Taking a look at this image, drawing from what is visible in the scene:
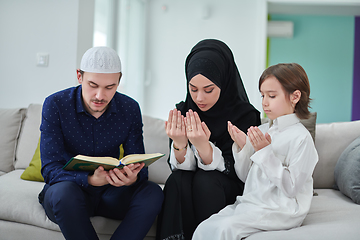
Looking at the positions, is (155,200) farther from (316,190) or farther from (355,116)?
(355,116)

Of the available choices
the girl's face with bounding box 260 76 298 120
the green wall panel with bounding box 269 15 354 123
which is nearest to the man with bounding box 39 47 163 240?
the girl's face with bounding box 260 76 298 120

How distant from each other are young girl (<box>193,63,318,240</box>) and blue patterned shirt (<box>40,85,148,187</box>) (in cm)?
47

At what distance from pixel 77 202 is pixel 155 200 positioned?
0.32 m

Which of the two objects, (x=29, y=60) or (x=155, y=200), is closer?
(x=155, y=200)

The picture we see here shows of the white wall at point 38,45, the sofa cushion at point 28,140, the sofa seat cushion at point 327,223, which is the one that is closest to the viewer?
the sofa seat cushion at point 327,223

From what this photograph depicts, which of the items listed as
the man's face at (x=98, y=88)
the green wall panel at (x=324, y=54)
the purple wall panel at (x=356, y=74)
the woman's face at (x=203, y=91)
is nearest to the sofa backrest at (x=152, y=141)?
the woman's face at (x=203, y=91)

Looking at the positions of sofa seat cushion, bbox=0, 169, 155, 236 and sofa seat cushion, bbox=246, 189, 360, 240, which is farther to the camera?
sofa seat cushion, bbox=0, 169, 155, 236

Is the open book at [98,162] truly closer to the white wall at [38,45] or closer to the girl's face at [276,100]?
the girl's face at [276,100]

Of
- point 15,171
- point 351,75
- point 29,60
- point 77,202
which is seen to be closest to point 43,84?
point 29,60

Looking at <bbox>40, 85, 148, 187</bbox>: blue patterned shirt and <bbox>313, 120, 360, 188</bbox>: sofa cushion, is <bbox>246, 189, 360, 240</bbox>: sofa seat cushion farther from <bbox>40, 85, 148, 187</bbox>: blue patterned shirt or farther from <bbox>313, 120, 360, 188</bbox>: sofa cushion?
<bbox>40, 85, 148, 187</bbox>: blue patterned shirt

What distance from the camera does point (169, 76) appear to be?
4.55m

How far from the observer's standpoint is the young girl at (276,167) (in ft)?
4.11

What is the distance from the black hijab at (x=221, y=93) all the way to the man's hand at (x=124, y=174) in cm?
49

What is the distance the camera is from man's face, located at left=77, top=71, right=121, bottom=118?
140cm
